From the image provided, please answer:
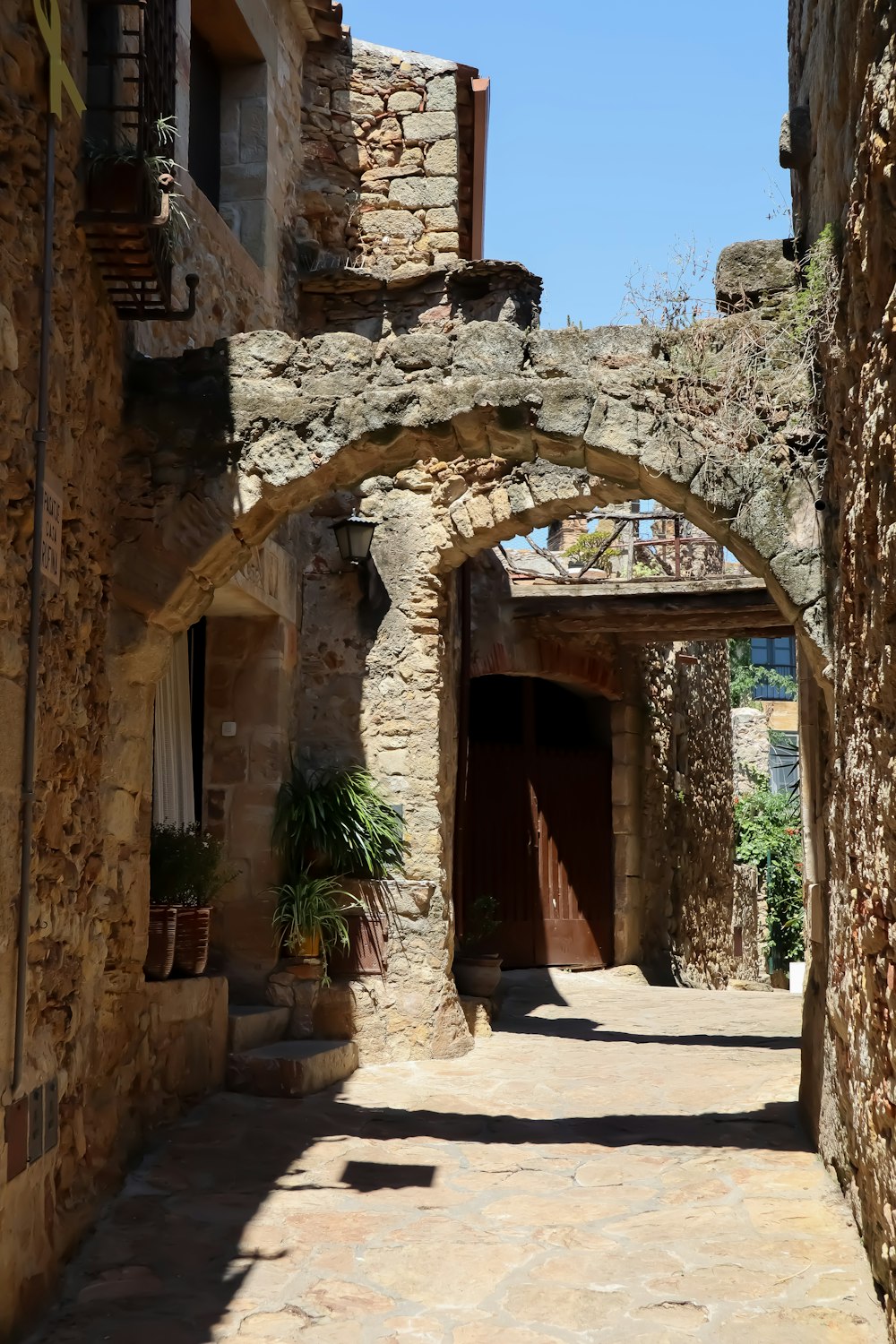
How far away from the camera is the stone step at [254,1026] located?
6145 millimetres

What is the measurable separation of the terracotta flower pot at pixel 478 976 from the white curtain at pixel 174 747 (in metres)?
2.59

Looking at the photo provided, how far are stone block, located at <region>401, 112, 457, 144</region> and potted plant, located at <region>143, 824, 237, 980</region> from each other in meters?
5.09

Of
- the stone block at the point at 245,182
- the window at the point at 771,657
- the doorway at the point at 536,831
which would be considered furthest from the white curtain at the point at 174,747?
the window at the point at 771,657

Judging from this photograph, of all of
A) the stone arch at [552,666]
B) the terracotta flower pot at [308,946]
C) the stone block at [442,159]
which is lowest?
the terracotta flower pot at [308,946]

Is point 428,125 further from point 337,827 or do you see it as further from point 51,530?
point 51,530

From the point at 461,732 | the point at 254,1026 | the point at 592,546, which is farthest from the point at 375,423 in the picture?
the point at 592,546

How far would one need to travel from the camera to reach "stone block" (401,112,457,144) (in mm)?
8383

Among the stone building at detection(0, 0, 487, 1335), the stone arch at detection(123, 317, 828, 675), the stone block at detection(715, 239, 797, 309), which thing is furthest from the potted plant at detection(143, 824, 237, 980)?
the stone block at detection(715, 239, 797, 309)

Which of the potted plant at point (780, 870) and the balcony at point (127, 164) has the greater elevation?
the balcony at point (127, 164)

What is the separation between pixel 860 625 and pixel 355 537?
13.1ft

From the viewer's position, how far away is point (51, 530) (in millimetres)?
3898

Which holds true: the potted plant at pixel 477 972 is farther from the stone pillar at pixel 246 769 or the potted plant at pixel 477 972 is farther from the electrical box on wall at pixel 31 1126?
the electrical box on wall at pixel 31 1126

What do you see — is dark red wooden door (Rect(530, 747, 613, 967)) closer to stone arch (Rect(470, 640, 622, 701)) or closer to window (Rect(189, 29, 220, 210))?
stone arch (Rect(470, 640, 622, 701))

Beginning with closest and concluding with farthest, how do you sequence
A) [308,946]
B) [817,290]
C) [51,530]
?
[51,530] < [817,290] < [308,946]
